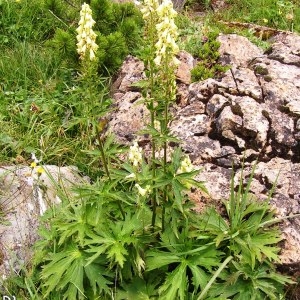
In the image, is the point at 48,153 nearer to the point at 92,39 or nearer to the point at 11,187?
the point at 11,187

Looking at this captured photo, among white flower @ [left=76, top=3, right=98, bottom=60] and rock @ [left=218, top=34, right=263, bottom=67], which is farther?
rock @ [left=218, top=34, right=263, bottom=67]

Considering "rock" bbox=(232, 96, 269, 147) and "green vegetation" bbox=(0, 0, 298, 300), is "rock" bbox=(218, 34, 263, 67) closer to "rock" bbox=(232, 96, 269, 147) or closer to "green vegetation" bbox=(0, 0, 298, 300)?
"rock" bbox=(232, 96, 269, 147)

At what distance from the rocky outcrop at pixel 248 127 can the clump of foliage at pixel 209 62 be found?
15 cm

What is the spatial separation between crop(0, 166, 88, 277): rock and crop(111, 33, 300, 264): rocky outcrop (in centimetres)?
64

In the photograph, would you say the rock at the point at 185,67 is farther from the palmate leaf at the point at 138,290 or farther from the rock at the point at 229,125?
the palmate leaf at the point at 138,290

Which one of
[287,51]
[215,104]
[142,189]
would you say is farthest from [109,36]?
[142,189]

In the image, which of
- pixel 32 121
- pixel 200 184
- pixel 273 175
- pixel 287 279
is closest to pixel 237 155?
pixel 273 175

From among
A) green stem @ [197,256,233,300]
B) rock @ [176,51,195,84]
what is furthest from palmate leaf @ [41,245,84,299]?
rock @ [176,51,195,84]

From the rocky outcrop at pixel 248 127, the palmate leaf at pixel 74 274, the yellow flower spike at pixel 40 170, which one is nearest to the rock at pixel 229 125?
the rocky outcrop at pixel 248 127

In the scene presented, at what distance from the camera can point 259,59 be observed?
4.64 meters

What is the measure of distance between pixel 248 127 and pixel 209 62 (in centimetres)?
120

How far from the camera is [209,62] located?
15.8ft

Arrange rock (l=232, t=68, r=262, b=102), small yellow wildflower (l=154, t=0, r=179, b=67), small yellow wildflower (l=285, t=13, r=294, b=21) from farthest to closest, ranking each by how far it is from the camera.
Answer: small yellow wildflower (l=285, t=13, r=294, b=21), rock (l=232, t=68, r=262, b=102), small yellow wildflower (l=154, t=0, r=179, b=67)

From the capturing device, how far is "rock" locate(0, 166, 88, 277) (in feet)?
12.2
